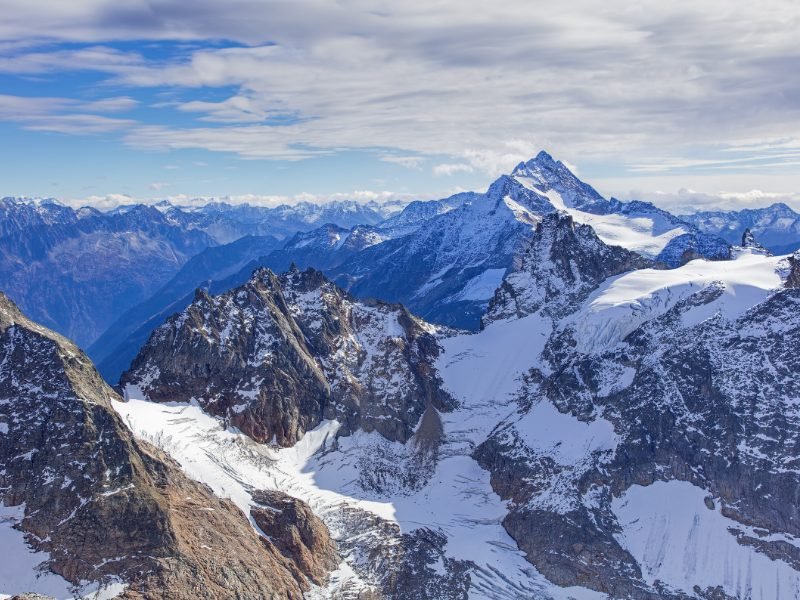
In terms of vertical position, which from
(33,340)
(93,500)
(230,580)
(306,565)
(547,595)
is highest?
(33,340)

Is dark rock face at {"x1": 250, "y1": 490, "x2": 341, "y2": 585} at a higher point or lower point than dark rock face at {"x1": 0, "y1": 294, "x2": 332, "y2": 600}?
lower

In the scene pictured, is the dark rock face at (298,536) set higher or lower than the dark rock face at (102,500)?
lower

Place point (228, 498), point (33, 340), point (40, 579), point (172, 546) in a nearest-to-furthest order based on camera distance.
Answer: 1. point (40, 579)
2. point (172, 546)
3. point (33, 340)
4. point (228, 498)

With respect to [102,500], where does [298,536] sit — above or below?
below

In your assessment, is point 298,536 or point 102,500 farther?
point 298,536

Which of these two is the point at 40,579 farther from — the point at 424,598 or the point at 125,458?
the point at 424,598

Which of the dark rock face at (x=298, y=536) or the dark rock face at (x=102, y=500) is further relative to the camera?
the dark rock face at (x=298, y=536)

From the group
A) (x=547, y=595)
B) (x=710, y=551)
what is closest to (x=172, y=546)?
(x=547, y=595)

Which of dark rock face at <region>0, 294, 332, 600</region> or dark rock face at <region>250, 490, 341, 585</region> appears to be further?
dark rock face at <region>250, 490, 341, 585</region>
